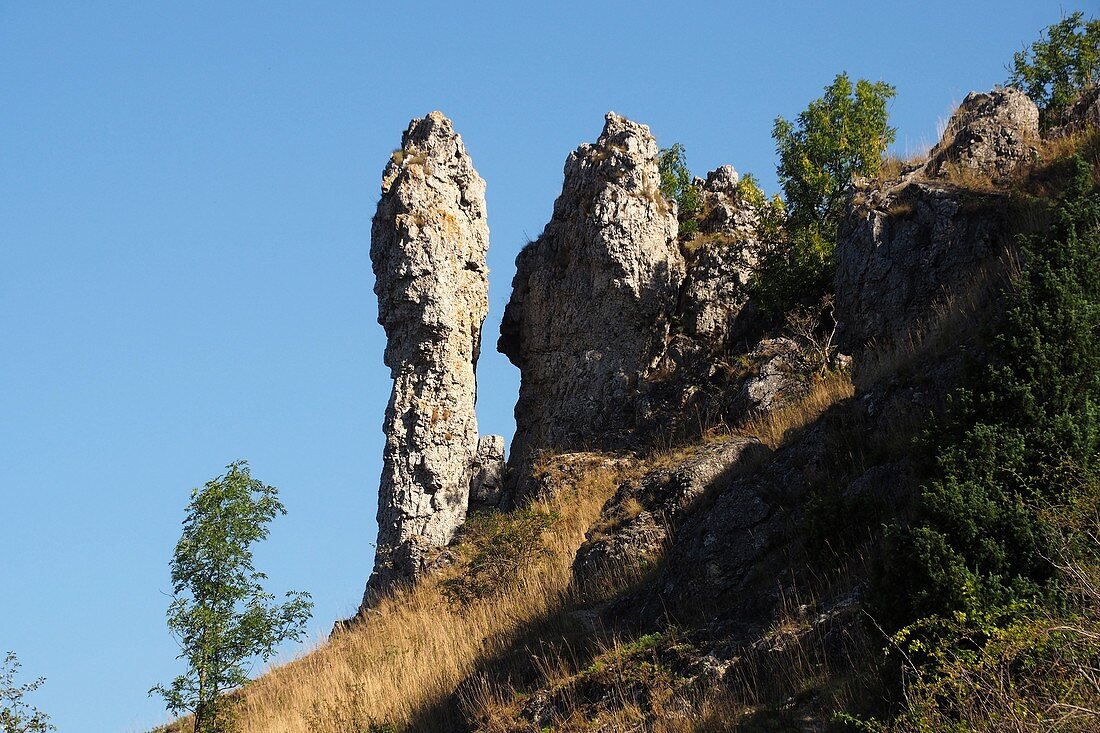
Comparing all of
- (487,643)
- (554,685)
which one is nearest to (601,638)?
(554,685)

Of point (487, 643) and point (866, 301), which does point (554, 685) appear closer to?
point (487, 643)

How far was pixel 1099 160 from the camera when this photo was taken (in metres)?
19.6

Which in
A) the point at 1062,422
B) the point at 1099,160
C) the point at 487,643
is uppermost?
the point at 1099,160

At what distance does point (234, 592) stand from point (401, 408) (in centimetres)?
807

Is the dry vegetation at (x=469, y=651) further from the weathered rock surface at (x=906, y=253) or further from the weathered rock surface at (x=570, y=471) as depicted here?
the weathered rock surface at (x=906, y=253)

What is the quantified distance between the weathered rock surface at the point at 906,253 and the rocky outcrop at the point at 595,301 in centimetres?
541

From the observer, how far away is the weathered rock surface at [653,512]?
17031 millimetres

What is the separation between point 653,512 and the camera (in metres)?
17.5

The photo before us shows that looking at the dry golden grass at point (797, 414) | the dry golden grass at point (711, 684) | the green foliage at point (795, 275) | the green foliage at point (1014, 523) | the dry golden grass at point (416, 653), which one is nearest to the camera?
the green foliage at point (1014, 523)

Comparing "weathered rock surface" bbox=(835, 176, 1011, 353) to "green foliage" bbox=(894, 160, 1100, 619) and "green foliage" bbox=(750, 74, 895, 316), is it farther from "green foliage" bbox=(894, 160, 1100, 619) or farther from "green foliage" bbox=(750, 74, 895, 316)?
"green foliage" bbox=(894, 160, 1100, 619)

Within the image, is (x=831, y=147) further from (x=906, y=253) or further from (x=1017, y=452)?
(x=1017, y=452)

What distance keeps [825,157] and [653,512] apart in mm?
12092

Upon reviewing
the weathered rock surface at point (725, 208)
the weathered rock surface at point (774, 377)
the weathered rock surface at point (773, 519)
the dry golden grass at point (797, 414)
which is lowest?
the weathered rock surface at point (773, 519)

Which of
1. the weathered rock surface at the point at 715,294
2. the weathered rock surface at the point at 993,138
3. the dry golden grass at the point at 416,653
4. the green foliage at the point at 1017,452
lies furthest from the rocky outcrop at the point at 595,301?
the green foliage at the point at 1017,452
